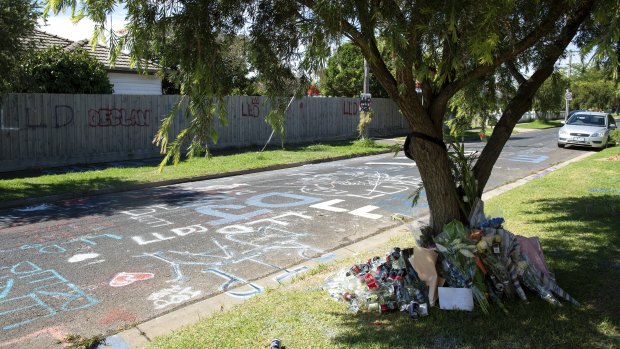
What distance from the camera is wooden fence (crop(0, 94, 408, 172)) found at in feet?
46.8

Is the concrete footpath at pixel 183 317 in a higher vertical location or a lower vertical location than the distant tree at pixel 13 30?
lower

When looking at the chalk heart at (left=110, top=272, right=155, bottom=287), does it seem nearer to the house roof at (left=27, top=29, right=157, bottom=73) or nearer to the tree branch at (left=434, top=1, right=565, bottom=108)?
the tree branch at (left=434, top=1, right=565, bottom=108)

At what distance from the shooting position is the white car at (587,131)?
20.8m

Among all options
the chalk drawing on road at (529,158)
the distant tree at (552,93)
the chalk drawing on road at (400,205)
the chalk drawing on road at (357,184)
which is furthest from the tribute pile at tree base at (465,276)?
the chalk drawing on road at (529,158)

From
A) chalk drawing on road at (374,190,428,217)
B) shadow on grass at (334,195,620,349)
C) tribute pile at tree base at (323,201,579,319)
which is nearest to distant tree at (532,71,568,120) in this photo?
shadow on grass at (334,195,620,349)

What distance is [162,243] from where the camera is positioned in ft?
23.1

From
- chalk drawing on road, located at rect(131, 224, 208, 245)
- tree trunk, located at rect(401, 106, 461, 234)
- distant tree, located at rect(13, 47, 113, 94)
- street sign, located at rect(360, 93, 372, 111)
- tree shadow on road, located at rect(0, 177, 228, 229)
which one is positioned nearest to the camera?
tree trunk, located at rect(401, 106, 461, 234)

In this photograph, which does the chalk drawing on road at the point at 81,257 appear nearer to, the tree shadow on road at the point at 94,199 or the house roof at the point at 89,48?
the tree shadow on road at the point at 94,199

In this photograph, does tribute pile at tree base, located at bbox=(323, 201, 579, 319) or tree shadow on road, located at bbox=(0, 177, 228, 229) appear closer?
tribute pile at tree base, located at bbox=(323, 201, 579, 319)

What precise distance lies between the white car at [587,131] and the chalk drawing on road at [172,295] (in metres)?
20.2

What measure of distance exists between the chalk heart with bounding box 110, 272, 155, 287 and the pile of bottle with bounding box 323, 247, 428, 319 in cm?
216

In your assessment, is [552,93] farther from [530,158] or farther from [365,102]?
[365,102]

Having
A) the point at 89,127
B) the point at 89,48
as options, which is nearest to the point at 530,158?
the point at 89,127

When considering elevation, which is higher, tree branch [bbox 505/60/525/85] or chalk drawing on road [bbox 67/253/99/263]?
tree branch [bbox 505/60/525/85]
